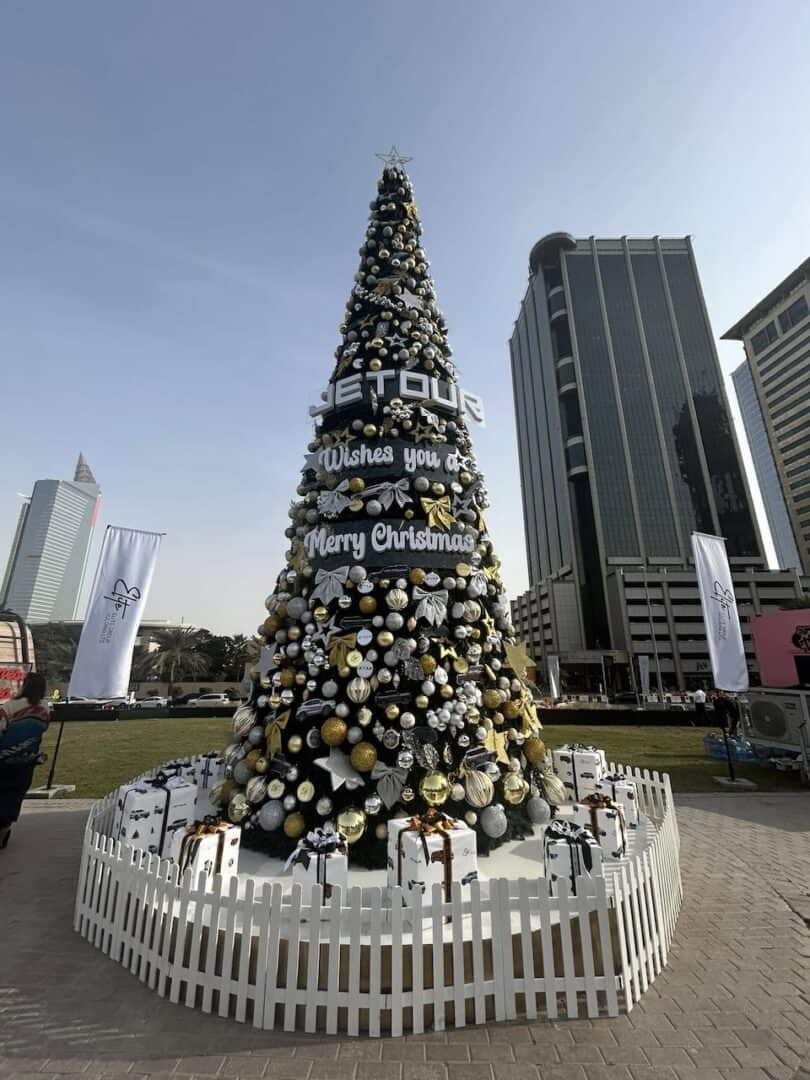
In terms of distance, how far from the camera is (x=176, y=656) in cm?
4222

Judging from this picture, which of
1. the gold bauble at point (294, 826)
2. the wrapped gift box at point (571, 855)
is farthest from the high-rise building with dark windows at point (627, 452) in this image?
the gold bauble at point (294, 826)

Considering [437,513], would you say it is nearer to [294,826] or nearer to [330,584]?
[330,584]

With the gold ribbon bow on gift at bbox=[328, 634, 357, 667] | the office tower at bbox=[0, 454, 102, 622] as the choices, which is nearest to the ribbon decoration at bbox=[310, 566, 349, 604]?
the gold ribbon bow on gift at bbox=[328, 634, 357, 667]

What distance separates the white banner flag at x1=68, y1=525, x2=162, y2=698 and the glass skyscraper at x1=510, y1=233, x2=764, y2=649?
69872 mm

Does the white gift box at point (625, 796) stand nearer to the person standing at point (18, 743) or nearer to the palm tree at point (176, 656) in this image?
the person standing at point (18, 743)

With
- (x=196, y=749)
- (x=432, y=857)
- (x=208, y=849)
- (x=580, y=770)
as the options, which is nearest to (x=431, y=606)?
(x=432, y=857)

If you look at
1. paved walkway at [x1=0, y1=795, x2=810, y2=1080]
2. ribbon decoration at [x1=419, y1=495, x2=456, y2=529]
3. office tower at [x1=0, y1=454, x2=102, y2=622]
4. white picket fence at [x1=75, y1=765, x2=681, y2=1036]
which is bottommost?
paved walkway at [x1=0, y1=795, x2=810, y2=1080]

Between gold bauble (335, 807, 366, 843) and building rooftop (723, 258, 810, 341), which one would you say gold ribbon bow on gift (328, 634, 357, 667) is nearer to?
gold bauble (335, 807, 366, 843)

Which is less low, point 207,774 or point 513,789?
point 513,789

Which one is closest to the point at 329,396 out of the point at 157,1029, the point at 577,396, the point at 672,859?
the point at 157,1029

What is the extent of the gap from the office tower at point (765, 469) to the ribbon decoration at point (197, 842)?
170503 mm

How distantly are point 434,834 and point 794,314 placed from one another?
120 meters

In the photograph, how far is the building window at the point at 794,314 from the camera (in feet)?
279

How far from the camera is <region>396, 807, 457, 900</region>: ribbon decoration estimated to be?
412 cm
